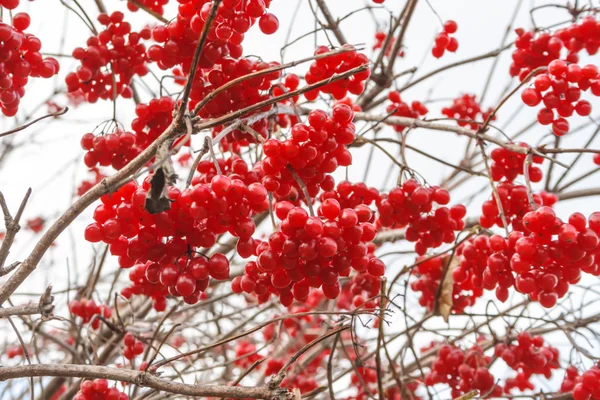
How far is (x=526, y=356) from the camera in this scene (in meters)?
1.93

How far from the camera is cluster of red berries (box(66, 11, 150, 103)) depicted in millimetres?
1688

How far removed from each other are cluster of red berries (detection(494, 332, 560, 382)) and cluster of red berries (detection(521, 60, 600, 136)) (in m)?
0.82

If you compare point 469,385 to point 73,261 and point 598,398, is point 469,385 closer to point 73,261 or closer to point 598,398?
point 598,398

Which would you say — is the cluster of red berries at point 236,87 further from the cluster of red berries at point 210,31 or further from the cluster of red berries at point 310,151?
the cluster of red berries at point 310,151

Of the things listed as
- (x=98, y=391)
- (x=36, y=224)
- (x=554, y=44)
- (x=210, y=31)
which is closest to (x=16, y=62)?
(x=210, y=31)

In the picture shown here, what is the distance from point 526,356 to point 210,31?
152 centimetres

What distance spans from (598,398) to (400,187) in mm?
812

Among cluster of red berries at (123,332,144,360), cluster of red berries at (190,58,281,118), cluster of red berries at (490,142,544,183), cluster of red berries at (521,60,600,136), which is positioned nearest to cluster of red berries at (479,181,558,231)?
Answer: cluster of red berries at (490,142,544,183)

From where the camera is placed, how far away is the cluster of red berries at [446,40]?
2.33m

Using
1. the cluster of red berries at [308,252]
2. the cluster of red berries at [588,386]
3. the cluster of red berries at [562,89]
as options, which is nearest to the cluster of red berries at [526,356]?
the cluster of red berries at [588,386]

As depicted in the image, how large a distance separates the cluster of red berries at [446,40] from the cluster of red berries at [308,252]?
1400 millimetres

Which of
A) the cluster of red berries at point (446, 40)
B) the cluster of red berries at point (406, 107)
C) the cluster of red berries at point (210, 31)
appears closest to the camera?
the cluster of red berries at point (210, 31)

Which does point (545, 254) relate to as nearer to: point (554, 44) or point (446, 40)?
point (554, 44)

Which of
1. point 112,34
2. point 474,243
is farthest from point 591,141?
point 112,34
